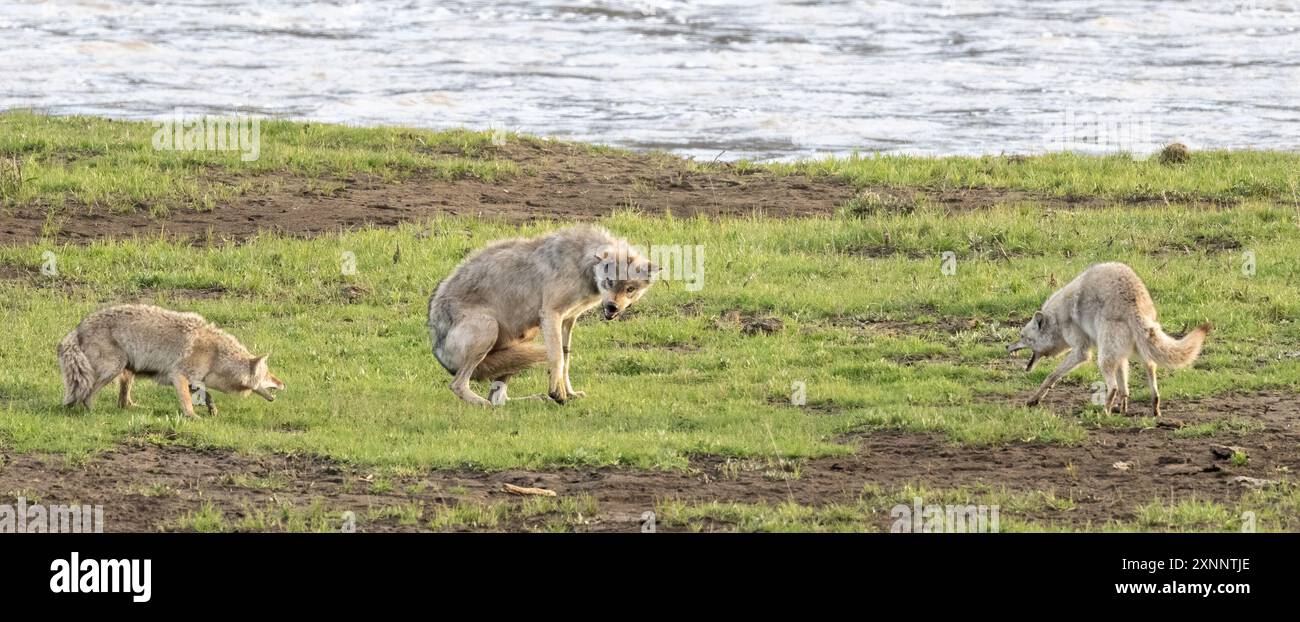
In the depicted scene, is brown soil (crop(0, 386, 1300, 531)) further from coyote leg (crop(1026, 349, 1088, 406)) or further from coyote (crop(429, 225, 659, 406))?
coyote (crop(429, 225, 659, 406))

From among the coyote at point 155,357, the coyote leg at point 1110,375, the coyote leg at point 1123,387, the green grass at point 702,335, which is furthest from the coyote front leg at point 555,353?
the coyote leg at point 1123,387

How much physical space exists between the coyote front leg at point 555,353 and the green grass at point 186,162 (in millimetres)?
9114

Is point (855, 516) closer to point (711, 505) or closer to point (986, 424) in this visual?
point (711, 505)

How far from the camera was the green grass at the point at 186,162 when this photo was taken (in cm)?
2227

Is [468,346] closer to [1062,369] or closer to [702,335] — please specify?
[702,335]

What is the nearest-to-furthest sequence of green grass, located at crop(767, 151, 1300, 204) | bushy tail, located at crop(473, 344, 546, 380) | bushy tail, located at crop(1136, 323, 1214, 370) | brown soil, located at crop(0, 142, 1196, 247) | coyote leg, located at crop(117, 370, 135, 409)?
bushy tail, located at crop(1136, 323, 1214, 370) → coyote leg, located at crop(117, 370, 135, 409) → bushy tail, located at crop(473, 344, 546, 380) → brown soil, located at crop(0, 142, 1196, 247) → green grass, located at crop(767, 151, 1300, 204)

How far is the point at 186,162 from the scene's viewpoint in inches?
950

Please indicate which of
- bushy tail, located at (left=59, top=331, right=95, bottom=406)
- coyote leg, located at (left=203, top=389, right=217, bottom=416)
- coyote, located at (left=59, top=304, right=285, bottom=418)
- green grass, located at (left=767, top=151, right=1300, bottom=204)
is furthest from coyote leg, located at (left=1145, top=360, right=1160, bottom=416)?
green grass, located at (left=767, top=151, right=1300, bottom=204)

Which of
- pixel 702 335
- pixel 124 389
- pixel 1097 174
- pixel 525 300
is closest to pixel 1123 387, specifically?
pixel 702 335

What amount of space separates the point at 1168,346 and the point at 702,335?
504 cm

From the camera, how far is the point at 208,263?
1953cm

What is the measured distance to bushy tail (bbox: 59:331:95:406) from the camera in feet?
44.1

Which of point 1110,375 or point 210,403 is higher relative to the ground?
point 1110,375

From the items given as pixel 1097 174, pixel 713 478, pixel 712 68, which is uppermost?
pixel 1097 174
